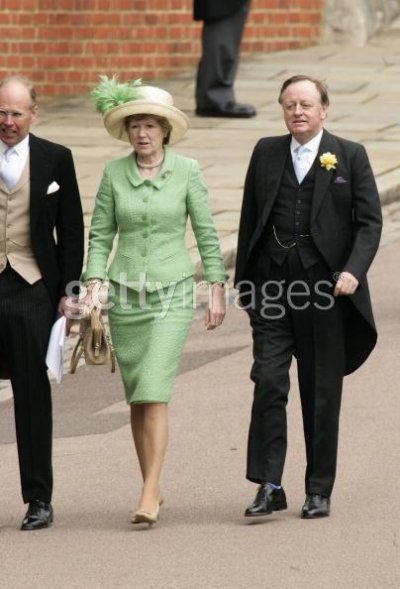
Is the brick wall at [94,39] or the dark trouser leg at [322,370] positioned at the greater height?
the brick wall at [94,39]

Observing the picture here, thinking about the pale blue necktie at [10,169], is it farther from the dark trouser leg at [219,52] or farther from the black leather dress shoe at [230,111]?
the black leather dress shoe at [230,111]

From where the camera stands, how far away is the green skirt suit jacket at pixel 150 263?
7.45m

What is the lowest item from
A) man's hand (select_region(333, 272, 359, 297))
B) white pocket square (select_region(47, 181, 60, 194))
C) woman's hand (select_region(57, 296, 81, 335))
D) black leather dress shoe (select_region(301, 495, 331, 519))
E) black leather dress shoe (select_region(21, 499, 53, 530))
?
black leather dress shoe (select_region(21, 499, 53, 530))

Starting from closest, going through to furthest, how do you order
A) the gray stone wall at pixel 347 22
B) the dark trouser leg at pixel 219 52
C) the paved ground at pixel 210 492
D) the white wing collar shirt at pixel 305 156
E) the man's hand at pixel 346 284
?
1. the paved ground at pixel 210 492
2. the man's hand at pixel 346 284
3. the white wing collar shirt at pixel 305 156
4. the dark trouser leg at pixel 219 52
5. the gray stone wall at pixel 347 22

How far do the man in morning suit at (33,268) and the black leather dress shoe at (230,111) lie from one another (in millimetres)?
11250

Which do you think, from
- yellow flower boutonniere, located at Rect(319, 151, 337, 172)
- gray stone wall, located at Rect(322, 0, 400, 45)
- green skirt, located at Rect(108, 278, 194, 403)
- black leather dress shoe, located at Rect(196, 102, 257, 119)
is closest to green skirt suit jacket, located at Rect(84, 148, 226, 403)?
green skirt, located at Rect(108, 278, 194, 403)

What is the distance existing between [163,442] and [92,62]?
1351cm

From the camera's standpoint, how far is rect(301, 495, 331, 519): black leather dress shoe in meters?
7.43

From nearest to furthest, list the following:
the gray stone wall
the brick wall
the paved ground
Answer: the paved ground
the brick wall
the gray stone wall

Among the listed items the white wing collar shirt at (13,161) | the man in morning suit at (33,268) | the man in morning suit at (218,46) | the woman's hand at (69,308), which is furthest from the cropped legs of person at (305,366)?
the man in morning suit at (218,46)

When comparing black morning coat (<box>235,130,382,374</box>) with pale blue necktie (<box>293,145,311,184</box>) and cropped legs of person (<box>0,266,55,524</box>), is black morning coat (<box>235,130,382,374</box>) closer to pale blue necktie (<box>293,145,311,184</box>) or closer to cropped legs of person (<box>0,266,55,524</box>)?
pale blue necktie (<box>293,145,311,184</box>)

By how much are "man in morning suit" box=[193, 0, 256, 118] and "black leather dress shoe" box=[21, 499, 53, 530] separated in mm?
11092

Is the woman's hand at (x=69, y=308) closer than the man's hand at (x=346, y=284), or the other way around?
the man's hand at (x=346, y=284)

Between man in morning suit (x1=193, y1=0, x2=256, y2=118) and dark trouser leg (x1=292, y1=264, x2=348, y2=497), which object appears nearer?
dark trouser leg (x1=292, y1=264, x2=348, y2=497)
